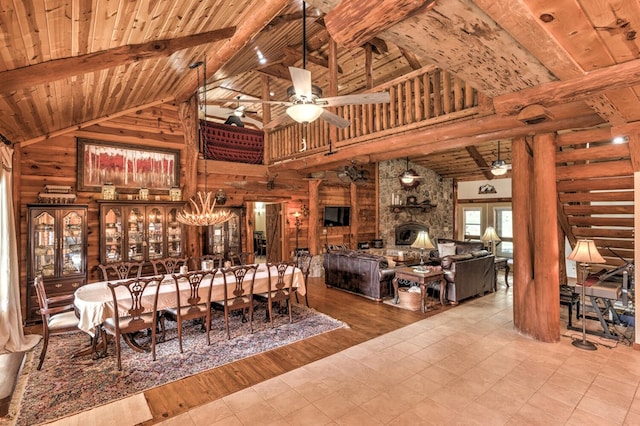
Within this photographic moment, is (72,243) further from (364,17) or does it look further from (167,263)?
(364,17)

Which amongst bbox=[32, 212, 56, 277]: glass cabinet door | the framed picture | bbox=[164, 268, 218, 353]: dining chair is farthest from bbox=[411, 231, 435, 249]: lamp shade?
bbox=[32, 212, 56, 277]: glass cabinet door

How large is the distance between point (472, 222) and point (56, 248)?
36.3 ft

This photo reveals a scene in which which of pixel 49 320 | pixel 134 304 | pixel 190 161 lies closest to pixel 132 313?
pixel 134 304

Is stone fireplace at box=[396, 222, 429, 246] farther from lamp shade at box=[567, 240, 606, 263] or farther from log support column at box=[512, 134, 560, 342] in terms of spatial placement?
lamp shade at box=[567, 240, 606, 263]

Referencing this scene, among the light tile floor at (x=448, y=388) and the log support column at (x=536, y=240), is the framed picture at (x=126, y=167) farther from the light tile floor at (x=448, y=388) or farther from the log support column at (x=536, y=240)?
the log support column at (x=536, y=240)

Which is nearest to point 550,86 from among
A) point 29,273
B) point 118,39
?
point 118,39

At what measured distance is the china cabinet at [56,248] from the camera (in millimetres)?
4734

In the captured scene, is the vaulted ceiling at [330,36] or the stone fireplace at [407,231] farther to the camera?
the stone fireplace at [407,231]

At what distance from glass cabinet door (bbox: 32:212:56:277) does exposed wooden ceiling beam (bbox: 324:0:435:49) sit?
5.48 m

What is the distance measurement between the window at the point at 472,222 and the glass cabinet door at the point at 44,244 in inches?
436

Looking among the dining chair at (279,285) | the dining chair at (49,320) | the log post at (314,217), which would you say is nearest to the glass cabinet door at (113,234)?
the dining chair at (49,320)

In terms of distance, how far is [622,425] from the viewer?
2.50 meters

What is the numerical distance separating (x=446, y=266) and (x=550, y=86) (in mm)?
4021

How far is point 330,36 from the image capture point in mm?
2494
